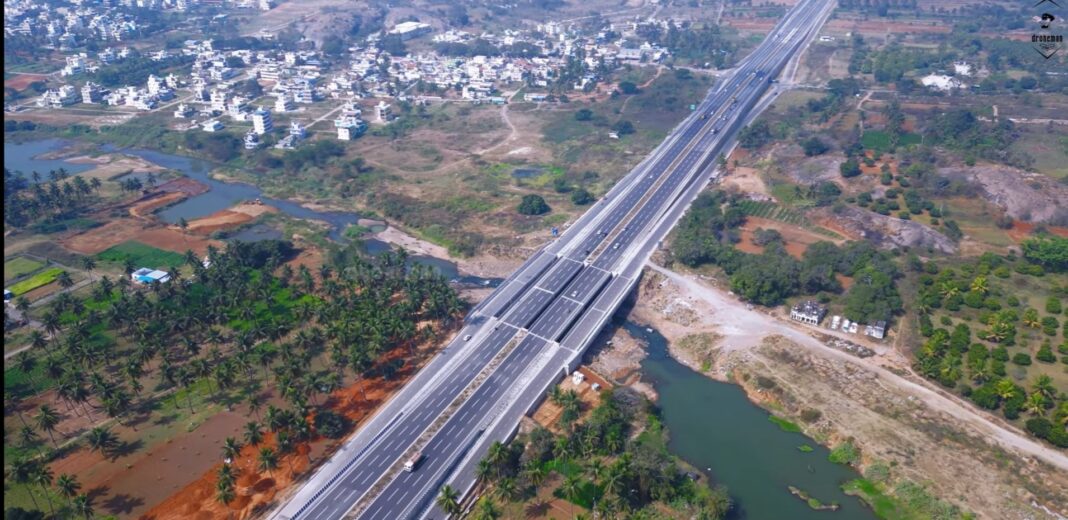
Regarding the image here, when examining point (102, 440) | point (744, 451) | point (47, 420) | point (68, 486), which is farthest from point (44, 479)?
point (744, 451)

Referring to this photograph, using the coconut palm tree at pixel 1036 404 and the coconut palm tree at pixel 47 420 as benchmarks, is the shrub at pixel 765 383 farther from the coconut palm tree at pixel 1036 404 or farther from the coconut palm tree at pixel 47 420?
the coconut palm tree at pixel 47 420

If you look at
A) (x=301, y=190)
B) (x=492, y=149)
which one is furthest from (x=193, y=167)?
(x=492, y=149)

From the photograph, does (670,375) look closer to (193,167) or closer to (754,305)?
(754,305)

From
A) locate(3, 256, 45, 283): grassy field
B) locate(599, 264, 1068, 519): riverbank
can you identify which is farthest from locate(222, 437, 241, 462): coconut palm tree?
locate(3, 256, 45, 283): grassy field

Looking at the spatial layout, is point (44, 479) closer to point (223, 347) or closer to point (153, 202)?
point (223, 347)

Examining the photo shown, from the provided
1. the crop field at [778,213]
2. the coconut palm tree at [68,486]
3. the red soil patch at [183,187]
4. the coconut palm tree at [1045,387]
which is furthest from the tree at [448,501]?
the red soil patch at [183,187]

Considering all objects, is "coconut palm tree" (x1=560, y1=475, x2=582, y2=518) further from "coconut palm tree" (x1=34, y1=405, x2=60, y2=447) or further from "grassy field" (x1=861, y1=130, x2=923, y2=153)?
"grassy field" (x1=861, y1=130, x2=923, y2=153)
